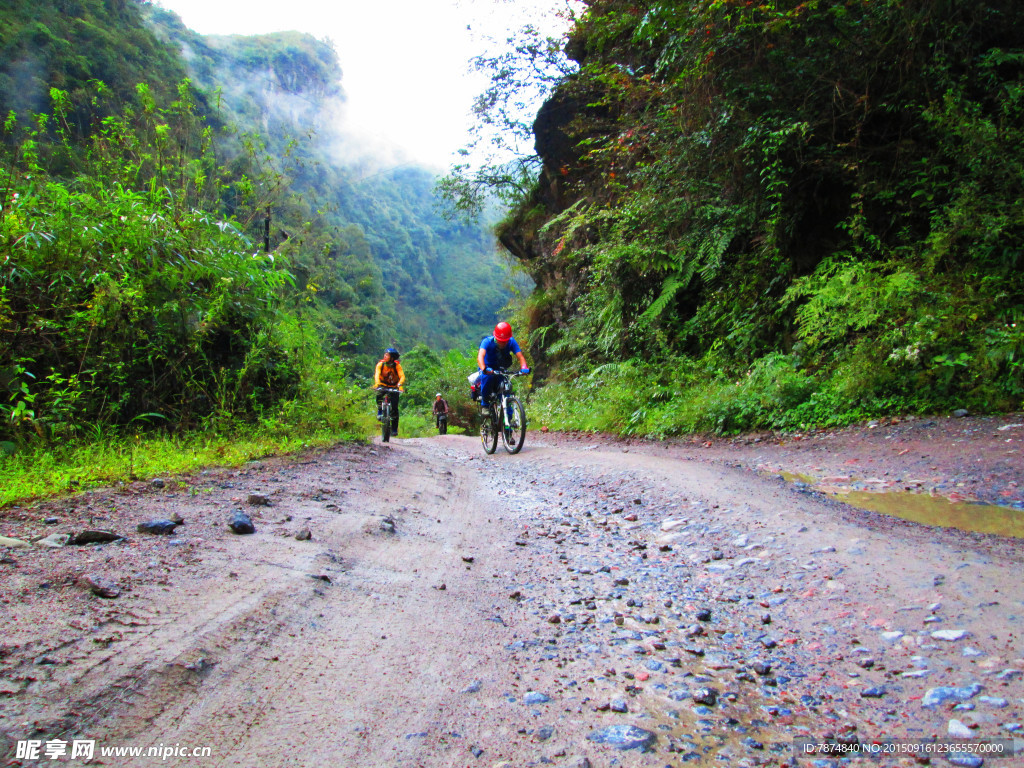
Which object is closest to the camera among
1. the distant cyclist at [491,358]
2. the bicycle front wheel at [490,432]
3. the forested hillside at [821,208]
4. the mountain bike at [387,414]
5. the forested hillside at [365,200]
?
the forested hillside at [821,208]

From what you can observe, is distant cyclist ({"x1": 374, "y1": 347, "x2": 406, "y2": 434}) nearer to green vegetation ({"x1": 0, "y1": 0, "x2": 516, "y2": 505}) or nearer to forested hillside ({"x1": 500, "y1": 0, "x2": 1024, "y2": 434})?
green vegetation ({"x1": 0, "y1": 0, "x2": 516, "y2": 505})

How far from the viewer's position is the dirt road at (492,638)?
5.05 feet

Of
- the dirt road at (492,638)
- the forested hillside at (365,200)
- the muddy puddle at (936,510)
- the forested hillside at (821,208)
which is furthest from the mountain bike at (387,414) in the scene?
the forested hillside at (365,200)

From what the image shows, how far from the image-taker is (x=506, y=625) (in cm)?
237

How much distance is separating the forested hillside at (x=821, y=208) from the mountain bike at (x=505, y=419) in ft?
7.43

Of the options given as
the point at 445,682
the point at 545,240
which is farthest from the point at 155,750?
the point at 545,240

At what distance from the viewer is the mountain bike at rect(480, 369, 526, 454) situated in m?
8.88

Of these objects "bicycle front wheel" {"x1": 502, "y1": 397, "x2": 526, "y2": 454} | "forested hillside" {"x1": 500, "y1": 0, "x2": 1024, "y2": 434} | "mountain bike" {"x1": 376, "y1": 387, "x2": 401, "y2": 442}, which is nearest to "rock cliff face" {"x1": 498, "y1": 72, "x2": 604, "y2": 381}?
"forested hillside" {"x1": 500, "y1": 0, "x2": 1024, "y2": 434}

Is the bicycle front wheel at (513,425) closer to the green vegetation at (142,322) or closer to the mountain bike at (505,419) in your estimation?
the mountain bike at (505,419)

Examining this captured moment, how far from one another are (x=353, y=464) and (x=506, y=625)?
4.01 meters

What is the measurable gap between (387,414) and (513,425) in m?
3.54

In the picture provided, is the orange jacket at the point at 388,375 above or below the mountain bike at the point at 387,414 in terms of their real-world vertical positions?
above

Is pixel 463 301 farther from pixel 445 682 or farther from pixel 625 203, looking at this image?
pixel 445 682

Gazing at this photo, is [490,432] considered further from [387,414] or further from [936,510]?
[936,510]
